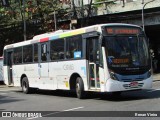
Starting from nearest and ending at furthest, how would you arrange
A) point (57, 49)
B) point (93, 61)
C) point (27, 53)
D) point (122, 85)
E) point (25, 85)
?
point (122, 85) < point (93, 61) < point (57, 49) < point (27, 53) < point (25, 85)

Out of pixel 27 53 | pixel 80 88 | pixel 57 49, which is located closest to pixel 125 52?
pixel 80 88

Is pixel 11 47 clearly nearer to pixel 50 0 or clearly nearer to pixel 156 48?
pixel 50 0

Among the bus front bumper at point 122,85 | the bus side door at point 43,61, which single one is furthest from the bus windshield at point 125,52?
the bus side door at point 43,61

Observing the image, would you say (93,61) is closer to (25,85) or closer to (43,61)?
(43,61)

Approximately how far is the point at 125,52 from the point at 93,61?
140 cm

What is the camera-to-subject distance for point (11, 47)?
25438mm

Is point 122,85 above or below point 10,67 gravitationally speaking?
below

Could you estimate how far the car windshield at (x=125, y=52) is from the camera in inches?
632

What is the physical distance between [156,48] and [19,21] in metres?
26.4

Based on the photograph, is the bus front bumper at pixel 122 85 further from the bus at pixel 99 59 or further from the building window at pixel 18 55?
the building window at pixel 18 55

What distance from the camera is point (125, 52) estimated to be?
53.2ft

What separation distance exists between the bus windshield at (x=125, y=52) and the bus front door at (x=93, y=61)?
651 millimetres

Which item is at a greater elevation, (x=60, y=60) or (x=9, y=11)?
(x=9, y=11)

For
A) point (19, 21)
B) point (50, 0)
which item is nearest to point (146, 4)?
point (50, 0)
